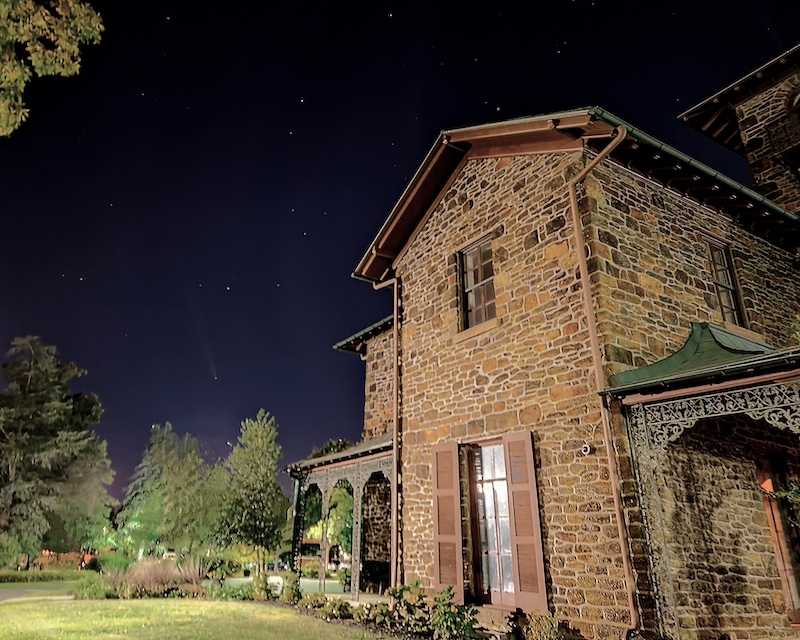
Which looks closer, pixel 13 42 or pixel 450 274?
pixel 13 42

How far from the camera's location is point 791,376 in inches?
228

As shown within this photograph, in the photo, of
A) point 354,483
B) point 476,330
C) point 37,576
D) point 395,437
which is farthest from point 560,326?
point 37,576

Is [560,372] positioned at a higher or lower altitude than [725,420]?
higher

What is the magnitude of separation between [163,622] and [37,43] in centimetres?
915

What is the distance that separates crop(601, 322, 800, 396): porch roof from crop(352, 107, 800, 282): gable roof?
9.49ft

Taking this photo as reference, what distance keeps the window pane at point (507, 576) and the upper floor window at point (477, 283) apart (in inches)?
163

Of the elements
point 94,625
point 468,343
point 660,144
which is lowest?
point 94,625

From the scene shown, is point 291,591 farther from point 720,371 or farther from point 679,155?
point 679,155

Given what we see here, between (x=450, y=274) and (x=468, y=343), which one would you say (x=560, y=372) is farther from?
(x=450, y=274)

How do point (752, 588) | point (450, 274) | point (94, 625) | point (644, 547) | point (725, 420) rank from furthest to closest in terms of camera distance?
point (450, 274)
point (94, 625)
point (725, 420)
point (752, 588)
point (644, 547)

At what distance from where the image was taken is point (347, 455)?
1285 cm

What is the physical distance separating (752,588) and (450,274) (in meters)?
6.99

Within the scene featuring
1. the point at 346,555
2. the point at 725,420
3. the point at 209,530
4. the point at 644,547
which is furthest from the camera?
the point at 346,555

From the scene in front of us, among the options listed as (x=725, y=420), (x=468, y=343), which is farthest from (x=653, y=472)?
(x=468, y=343)
